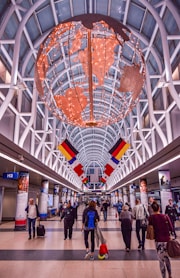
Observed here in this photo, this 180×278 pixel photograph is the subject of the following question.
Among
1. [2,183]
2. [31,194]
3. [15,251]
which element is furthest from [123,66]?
[31,194]

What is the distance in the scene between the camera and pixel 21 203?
15414mm

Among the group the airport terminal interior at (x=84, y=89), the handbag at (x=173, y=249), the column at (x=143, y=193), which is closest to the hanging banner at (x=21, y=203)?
the airport terminal interior at (x=84, y=89)

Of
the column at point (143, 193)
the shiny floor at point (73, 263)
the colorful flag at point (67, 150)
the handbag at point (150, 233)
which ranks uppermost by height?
the colorful flag at point (67, 150)

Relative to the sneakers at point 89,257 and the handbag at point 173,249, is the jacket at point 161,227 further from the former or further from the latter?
the sneakers at point 89,257

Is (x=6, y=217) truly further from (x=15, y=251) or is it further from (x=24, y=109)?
(x=15, y=251)

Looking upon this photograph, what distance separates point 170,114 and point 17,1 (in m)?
11.1

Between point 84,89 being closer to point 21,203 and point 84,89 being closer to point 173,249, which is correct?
point 173,249

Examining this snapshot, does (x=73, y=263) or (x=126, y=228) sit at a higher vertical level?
(x=126, y=228)

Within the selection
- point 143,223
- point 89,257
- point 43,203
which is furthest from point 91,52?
point 43,203

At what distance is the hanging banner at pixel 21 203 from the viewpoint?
15062 mm

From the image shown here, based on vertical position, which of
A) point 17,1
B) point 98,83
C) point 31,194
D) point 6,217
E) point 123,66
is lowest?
point 6,217

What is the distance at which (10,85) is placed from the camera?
37.5 ft

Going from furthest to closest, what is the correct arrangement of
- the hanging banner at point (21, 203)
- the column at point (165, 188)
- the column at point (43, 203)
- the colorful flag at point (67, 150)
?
the column at point (43, 203), the colorful flag at point (67, 150), the column at point (165, 188), the hanging banner at point (21, 203)

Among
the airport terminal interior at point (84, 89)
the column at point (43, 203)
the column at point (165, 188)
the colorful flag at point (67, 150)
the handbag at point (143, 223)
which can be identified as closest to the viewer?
the airport terminal interior at point (84, 89)
